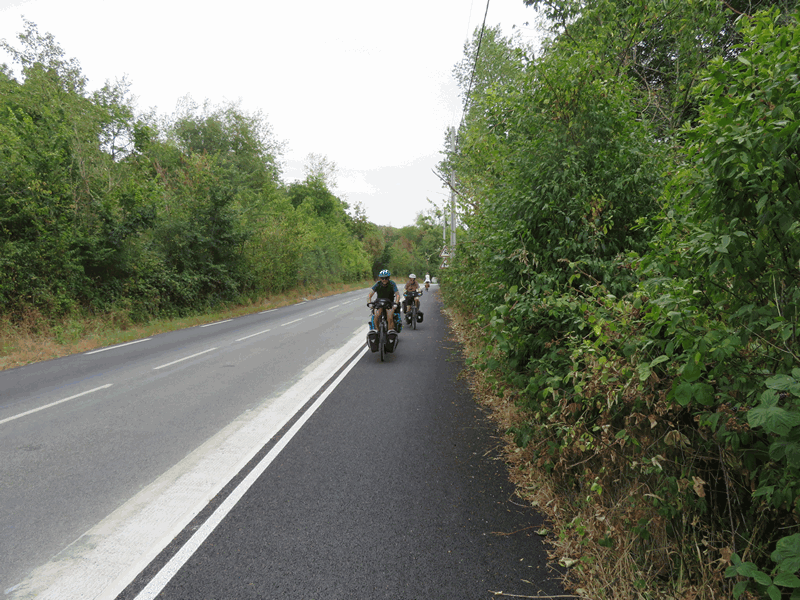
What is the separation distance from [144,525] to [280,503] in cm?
102

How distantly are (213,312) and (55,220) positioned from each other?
322 inches

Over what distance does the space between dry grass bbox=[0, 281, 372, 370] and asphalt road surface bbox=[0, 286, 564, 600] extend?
5.18m

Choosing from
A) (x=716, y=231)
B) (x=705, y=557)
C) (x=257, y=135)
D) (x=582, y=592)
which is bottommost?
(x=582, y=592)

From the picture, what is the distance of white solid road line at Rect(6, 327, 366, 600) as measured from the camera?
267cm

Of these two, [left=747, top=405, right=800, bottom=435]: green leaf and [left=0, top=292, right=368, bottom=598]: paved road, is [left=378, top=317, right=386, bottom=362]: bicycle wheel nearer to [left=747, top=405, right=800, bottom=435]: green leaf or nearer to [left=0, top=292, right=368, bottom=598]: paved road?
[left=0, top=292, right=368, bottom=598]: paved road

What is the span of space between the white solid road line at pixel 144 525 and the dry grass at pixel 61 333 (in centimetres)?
Answer: 829

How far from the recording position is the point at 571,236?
366 cm

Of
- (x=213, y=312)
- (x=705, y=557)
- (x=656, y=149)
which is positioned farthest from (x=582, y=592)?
(x=213, y=312)

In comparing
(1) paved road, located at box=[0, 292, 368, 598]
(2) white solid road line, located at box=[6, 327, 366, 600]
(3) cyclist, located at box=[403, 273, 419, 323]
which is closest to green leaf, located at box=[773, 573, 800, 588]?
(2) white solid road line, located at box=[6, 327, 366, 600]

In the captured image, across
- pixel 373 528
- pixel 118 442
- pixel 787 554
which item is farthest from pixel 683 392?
pixel 118 442

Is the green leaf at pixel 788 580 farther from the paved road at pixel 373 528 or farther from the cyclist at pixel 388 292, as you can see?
the cyclist at pixel 388 292

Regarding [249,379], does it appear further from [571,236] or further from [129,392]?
[571,236]

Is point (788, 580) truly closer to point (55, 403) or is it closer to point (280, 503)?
point (280, 503)

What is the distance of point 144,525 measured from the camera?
329 cm
